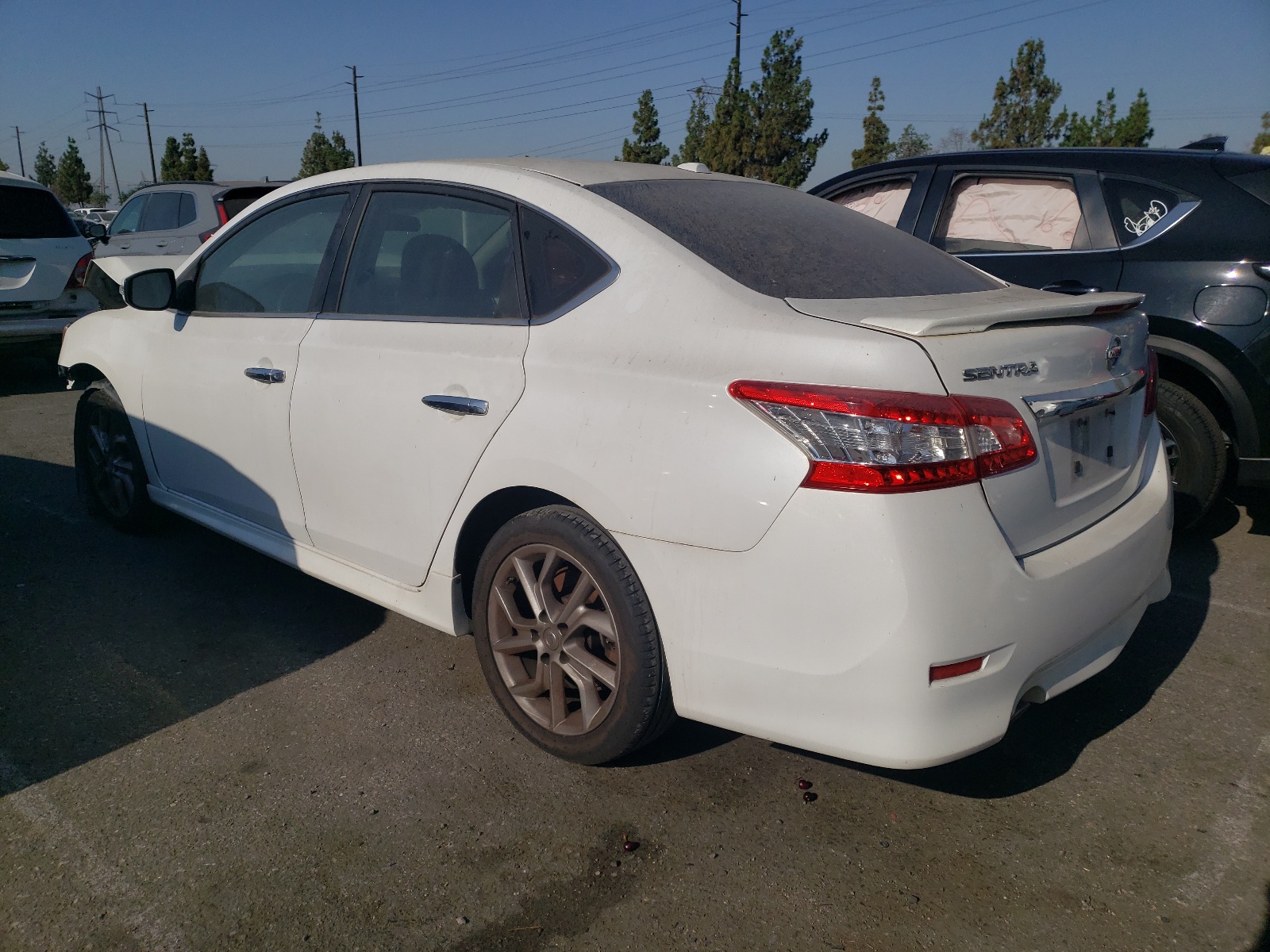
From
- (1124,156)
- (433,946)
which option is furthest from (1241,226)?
(433,946)

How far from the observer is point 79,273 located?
931 cm

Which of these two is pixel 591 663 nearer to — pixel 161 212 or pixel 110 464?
pixel 110 464

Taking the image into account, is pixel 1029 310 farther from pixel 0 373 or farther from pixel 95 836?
pixel 0 373

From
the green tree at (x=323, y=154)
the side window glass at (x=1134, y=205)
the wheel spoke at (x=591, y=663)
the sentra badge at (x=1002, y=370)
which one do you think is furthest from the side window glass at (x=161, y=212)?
the green tree at (x=323, y=154)

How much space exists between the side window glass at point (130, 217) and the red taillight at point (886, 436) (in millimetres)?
11647

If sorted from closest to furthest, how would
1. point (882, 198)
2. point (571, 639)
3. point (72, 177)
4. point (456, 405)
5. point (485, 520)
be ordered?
1. point (571, 639)
2. point (456, 405)
3. point (485, 520)
4. point (882, 198)
5. point (72, 177)

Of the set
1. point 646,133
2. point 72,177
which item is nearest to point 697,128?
point 646,133

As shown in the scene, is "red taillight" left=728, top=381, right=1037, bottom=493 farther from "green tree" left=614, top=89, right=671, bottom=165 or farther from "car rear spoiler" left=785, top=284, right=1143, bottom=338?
"green tree" left=614, top=89, right=671, bottom=165

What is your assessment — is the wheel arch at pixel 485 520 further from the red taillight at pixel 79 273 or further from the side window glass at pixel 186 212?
the side window glass at pixel 186 212

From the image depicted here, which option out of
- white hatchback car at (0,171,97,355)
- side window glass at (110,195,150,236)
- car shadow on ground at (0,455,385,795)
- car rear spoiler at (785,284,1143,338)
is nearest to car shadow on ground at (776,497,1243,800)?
car rear spoiler at (785,284,1143,338)

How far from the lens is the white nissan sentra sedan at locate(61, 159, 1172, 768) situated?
2117 mm

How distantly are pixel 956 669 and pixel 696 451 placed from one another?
0.76m

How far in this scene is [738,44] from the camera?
3419 cm

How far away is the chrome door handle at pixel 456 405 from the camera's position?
2.76m
